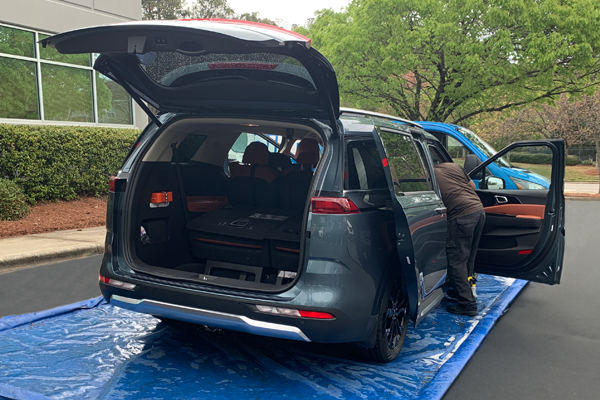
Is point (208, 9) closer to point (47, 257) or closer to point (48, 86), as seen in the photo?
point (48, 86)

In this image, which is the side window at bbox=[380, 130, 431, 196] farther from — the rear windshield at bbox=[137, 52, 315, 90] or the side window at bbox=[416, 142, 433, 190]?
the rear windshield at bbox=[137, 52, 315, 90]

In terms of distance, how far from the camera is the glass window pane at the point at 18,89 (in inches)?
458

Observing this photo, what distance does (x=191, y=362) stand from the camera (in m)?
3.89

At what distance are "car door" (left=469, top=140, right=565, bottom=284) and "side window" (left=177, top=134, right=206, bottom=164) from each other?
3047 mm

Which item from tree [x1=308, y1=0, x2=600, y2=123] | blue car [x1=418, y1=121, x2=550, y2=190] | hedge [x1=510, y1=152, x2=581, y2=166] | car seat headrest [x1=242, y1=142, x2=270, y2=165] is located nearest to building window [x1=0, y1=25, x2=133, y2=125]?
tree [x1=308, y1=0, x2=600, y2=123]

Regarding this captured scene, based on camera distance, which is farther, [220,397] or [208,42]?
[220,397]

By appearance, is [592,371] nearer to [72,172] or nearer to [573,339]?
[573,339]

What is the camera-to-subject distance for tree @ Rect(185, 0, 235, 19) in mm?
35281

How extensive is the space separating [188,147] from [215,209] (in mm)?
668

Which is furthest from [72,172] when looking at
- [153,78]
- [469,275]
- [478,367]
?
[478,367]

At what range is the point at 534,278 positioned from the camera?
17.2ft

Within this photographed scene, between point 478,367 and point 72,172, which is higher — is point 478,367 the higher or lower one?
the lower one

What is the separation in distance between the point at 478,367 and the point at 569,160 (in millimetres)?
41305

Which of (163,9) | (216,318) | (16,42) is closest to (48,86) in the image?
(16,42)
